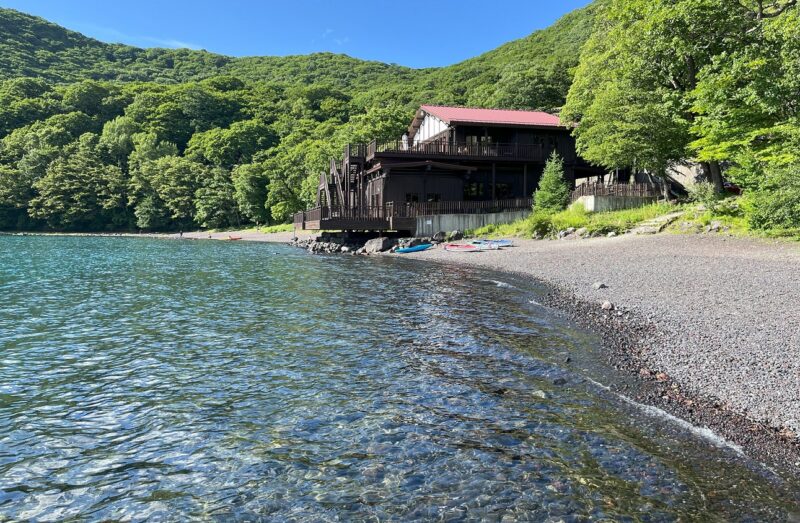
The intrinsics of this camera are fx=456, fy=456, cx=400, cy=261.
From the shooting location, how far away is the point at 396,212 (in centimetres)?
3409

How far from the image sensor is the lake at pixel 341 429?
14.7 feet

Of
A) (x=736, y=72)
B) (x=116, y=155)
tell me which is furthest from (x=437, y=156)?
(x=116, y=155)

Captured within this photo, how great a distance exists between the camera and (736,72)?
2064cm

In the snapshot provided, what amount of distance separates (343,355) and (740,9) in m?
28.2

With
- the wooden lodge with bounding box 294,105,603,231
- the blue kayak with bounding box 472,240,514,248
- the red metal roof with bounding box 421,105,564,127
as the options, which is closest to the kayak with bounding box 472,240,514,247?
the blue kayak with bounding box 472,240,514,248

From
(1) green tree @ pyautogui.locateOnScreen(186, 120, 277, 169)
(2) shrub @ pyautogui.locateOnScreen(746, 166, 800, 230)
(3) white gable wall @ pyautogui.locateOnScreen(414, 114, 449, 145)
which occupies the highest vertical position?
(1) green tree @ pyautogui.locateOnScreen(186, 120, 277, 169)

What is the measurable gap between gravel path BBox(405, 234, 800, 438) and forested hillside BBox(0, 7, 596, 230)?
38.8 metres

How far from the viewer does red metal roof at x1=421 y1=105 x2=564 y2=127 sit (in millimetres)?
38031

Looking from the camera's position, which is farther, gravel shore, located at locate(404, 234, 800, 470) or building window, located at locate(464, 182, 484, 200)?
building window, located at locate(464, 182, 484, 200)

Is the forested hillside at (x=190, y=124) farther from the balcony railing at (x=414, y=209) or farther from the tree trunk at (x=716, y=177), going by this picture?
the tree trunk at (x=716, y=177)

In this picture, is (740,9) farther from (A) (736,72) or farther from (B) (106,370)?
(B) (106,370)

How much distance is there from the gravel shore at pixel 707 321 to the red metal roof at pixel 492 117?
2040 cm

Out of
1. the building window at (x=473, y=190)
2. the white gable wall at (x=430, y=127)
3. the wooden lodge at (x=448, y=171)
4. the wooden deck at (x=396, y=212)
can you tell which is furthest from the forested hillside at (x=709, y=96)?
the white gable wall at (x=430, y=127)

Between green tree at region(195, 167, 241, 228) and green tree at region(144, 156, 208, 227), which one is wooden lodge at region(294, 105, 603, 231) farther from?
green tree at region(144, 156, 208, 227)
